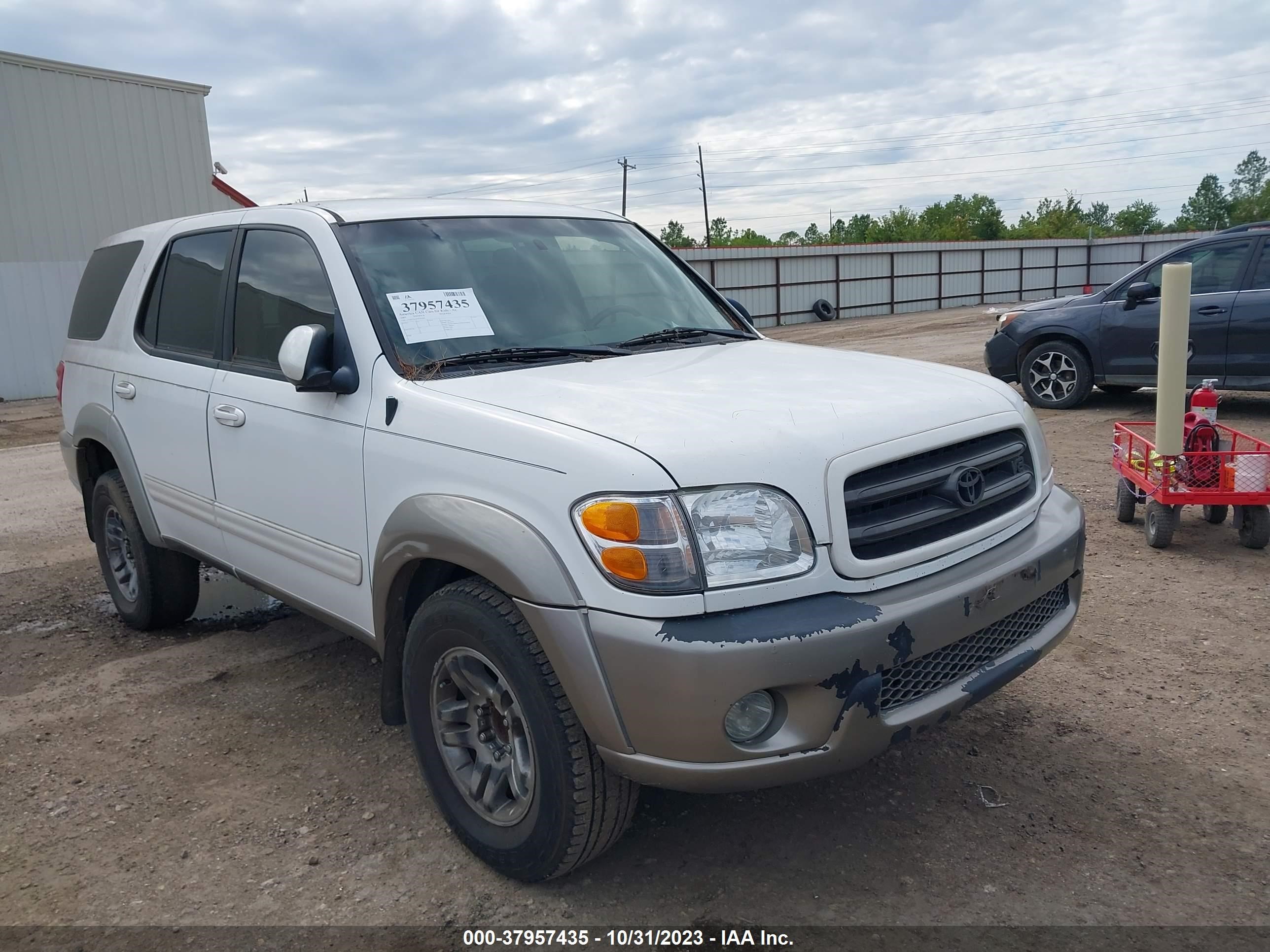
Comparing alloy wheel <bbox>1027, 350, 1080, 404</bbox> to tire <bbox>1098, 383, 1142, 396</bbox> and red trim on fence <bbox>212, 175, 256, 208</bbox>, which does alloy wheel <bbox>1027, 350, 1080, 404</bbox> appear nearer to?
tire <bbox>1098, 383, 1142, 396</bbox>

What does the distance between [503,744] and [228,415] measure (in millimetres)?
1757

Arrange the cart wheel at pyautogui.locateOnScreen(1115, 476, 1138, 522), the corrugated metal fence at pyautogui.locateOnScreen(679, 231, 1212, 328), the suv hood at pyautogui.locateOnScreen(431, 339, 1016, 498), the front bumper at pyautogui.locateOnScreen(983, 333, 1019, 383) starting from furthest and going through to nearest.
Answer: the corrugated metal fence at pyautogui.locateOnScreen(679, 231, 1212, 328) < the front bumper at pyautogui.locateOnScreen(983, 333, 1019, 383) < the cart wheel at pyautogui.locateOnScreen(1115, 476, 1138, 522) < the suv hood at pyautogui.locateOnScreen(431, 339, 1016, 498)

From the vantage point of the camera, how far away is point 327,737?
378 centimetres

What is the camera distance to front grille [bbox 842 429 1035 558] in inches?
99.8

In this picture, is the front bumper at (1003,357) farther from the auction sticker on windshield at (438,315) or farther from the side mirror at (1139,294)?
the auction sticker on windshield at (438,315)

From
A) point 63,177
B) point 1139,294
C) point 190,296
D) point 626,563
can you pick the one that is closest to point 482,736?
point 626,563

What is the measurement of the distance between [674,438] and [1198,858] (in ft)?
6.15

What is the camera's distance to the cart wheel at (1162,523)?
221 inches

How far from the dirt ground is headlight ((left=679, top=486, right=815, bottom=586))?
3.10 feet

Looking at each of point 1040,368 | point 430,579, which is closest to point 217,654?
point 430,579

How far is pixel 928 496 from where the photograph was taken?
272 centimetres

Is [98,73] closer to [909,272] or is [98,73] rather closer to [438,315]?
[438,315]

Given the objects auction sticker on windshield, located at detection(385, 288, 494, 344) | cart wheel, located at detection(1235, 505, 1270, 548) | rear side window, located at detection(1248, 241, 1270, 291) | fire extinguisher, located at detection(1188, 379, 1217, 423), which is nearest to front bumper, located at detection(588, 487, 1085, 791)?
auction sticker on windshield, located at detection(385, 288, 494, 344)

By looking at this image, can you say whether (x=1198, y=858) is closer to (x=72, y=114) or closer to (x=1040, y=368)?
(x=1040, y=368)
